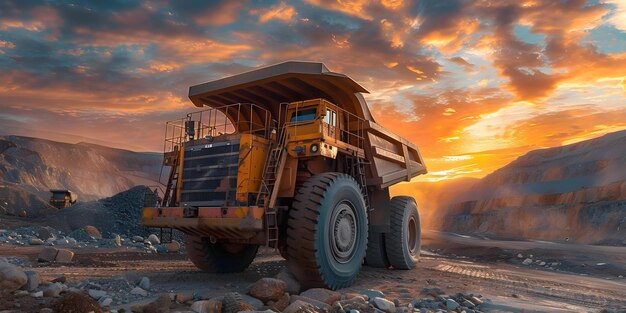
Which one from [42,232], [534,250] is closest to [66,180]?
[42,232]

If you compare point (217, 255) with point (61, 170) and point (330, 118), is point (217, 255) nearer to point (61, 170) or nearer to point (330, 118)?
point (330, 118)

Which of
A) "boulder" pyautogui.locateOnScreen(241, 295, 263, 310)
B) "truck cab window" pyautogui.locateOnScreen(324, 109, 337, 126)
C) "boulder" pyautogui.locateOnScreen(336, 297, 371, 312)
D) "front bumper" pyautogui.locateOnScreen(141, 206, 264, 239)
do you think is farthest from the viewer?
"truck cab window" pyautogui.locateOnScreen(324, 109, 337, 126)

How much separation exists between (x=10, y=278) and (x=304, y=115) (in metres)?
5.20

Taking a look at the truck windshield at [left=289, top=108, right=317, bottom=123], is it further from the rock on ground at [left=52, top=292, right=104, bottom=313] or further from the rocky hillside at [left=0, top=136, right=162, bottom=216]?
the rocky hillside at [left=0, top=136, right=162, bottom=216]

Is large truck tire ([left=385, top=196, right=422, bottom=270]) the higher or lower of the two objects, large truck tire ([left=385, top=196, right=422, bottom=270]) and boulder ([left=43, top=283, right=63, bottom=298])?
the higher

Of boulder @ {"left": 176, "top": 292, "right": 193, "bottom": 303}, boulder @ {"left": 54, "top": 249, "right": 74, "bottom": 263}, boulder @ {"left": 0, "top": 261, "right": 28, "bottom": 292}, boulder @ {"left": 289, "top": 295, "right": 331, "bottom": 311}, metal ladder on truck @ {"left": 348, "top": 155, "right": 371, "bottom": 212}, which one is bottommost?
boulder @ {"left": 54, "top": 249, "right": 74, "bottom": 263}

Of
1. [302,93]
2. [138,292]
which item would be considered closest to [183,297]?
[138,292]

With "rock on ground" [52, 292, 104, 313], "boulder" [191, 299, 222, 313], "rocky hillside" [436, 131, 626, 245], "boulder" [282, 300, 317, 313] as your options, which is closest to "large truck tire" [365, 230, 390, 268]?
"boulder" [282, 300, 317, 313]

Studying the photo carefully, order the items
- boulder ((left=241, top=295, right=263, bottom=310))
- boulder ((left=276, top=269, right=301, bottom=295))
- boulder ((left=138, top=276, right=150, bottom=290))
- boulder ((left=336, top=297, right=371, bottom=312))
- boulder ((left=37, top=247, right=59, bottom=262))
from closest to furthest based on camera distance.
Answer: boulder ((left=336, top=297, right=371, bottom=312)) < boulder ((left=241, top=295, right=263, bottom=310)) < boulder ((left=138, top=276, right=150, bottom=290)) < boulder ((left=276, top=269, right=301, bottom=295)) < boulder ((left=37, top=247, right=59, bottom=262))

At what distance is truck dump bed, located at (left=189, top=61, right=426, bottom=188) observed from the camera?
28.2ft

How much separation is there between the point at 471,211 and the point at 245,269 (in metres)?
52.3

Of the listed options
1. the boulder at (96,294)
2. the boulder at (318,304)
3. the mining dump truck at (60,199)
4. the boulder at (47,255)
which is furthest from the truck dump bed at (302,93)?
the mining dump truck at (60,199)

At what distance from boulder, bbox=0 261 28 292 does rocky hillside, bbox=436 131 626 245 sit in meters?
35.3

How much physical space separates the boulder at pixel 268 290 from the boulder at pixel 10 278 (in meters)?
2.86
